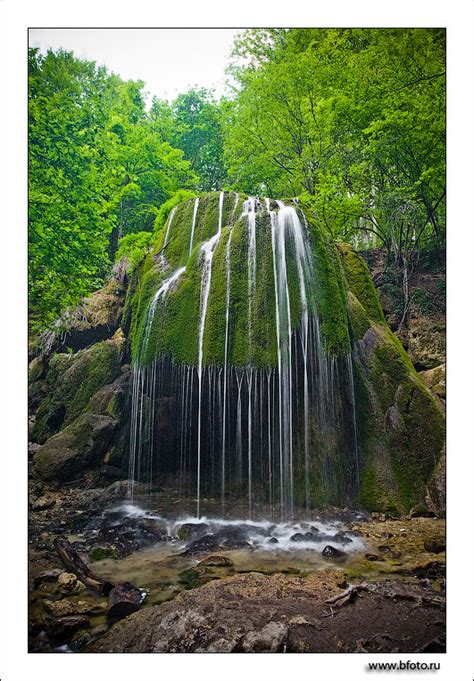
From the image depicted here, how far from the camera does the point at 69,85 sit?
495cm

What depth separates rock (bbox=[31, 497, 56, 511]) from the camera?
5156 mm

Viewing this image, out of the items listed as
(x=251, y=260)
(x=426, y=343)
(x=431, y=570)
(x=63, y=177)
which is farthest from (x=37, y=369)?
(x=426, y=343)

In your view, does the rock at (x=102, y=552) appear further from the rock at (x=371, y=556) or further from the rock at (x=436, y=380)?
the rock at (x=436, y=380)

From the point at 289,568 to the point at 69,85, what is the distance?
19.8 ft

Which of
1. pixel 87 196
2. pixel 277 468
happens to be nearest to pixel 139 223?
pixel 87 196

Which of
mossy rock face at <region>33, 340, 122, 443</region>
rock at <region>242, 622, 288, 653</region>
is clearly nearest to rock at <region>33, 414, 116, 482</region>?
mossy rock face at <region>33, 340, 122, 443</region>

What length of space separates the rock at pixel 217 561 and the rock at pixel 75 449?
2.91 metres

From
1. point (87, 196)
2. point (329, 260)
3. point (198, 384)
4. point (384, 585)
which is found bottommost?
point (384, 585)

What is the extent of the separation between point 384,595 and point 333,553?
699 mm

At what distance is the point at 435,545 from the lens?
4.09 m

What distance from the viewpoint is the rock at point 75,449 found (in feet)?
19.6

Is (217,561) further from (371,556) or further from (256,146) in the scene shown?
(256,146)

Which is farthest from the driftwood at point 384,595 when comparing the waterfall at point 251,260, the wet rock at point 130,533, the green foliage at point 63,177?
the green foliage at point 63,177
